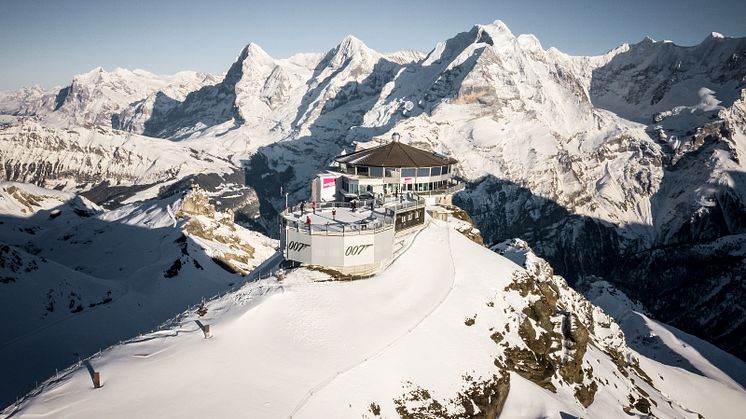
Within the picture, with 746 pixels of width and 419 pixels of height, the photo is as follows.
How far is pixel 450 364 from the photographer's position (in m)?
48.0

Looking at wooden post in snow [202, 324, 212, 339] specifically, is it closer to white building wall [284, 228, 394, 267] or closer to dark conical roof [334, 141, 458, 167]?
white building wall [284, 228, 394, 267]

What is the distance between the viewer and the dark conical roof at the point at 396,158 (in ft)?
286

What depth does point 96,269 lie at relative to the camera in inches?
4331

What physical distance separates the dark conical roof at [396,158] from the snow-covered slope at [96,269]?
103 ft

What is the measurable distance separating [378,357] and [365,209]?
98.1 ft

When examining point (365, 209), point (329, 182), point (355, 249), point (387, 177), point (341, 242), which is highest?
point (387, 177)

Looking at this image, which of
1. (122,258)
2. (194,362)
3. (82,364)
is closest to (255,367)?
(194,362)

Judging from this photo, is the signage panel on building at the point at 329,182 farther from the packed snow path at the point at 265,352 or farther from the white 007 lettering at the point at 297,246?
the packed snow path at the point at 265,352

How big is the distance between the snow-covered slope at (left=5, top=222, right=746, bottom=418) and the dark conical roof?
17535 mm

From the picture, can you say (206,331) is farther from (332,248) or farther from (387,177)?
(387,177)

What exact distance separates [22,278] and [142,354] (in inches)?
2349

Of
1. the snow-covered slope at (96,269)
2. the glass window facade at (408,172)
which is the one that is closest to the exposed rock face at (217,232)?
the snow-covered slope at (96,269)

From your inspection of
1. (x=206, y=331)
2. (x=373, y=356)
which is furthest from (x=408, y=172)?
(x=206, y=331)

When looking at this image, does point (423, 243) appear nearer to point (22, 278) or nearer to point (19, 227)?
point (22, 278)
